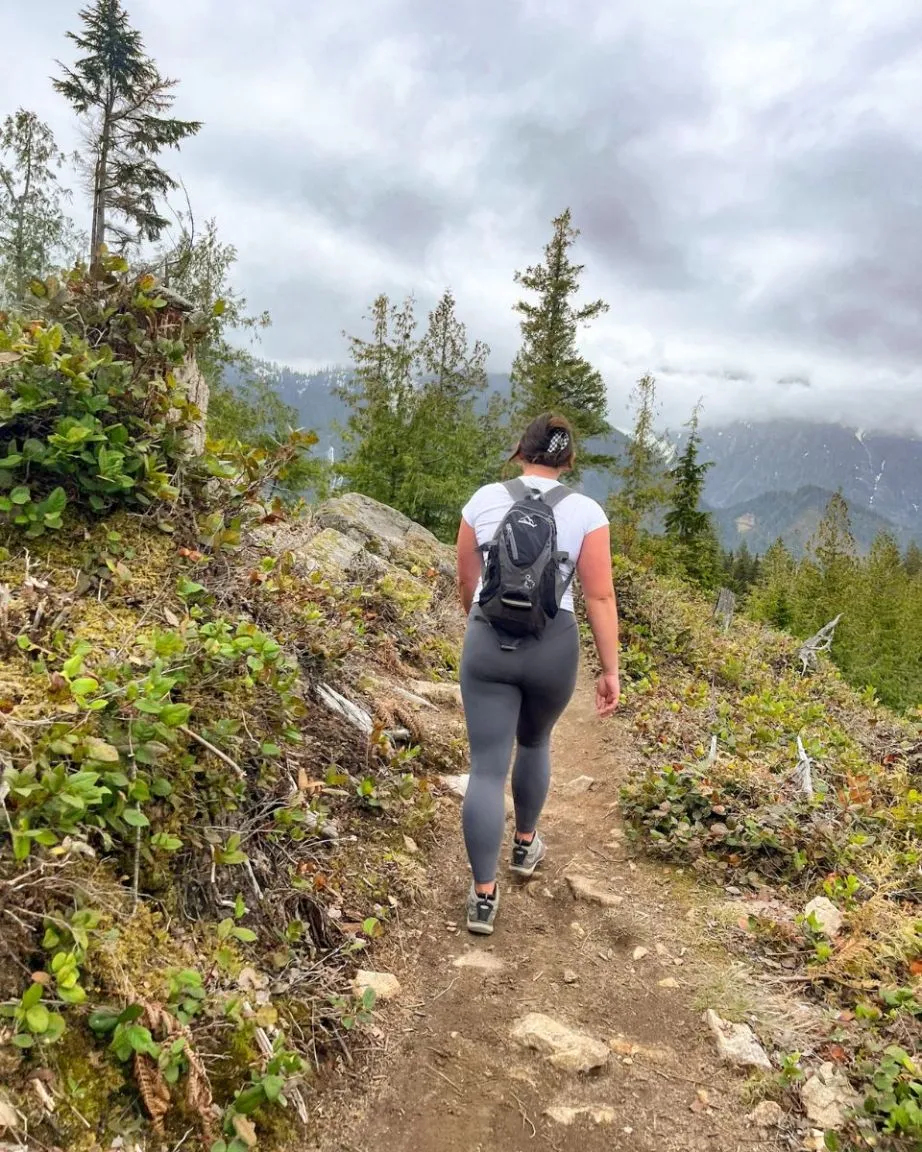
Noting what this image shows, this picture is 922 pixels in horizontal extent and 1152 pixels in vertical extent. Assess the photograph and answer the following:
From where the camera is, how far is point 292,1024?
2.60 meters

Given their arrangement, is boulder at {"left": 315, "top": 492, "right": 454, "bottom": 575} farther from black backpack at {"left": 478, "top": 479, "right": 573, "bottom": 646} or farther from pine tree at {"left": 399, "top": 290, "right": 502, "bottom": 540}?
black backpack at {"left": 478, "top": 479, "right": 573, "bottom": 646}

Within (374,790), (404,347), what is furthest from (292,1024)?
(404,347)

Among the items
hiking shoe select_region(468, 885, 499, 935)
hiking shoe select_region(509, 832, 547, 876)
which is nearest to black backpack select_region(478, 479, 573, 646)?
hiking shoe select_region(468, 885, 499, 935)

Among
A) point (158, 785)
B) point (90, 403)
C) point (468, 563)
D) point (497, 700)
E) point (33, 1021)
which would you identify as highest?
point (90, 403)

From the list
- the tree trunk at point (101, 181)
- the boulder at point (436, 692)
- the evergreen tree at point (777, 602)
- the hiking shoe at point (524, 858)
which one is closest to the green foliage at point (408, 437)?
the tree trunk at point (101, 181)

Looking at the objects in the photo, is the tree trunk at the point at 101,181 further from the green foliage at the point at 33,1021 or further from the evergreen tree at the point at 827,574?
the evergreen tree at the point at 827,574

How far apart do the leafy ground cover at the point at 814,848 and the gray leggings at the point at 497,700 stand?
5.10 feet

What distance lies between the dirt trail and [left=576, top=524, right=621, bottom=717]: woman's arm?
4.27 ft

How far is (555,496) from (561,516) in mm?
118

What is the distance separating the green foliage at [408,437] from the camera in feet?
65.9

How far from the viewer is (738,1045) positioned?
2.96 metres

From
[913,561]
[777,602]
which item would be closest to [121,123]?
[777,602]

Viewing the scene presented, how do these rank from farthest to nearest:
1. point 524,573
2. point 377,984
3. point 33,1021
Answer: point 524,573, point 377,984, point 33,1021

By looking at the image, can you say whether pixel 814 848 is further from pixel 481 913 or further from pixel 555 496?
pixel 555 496
